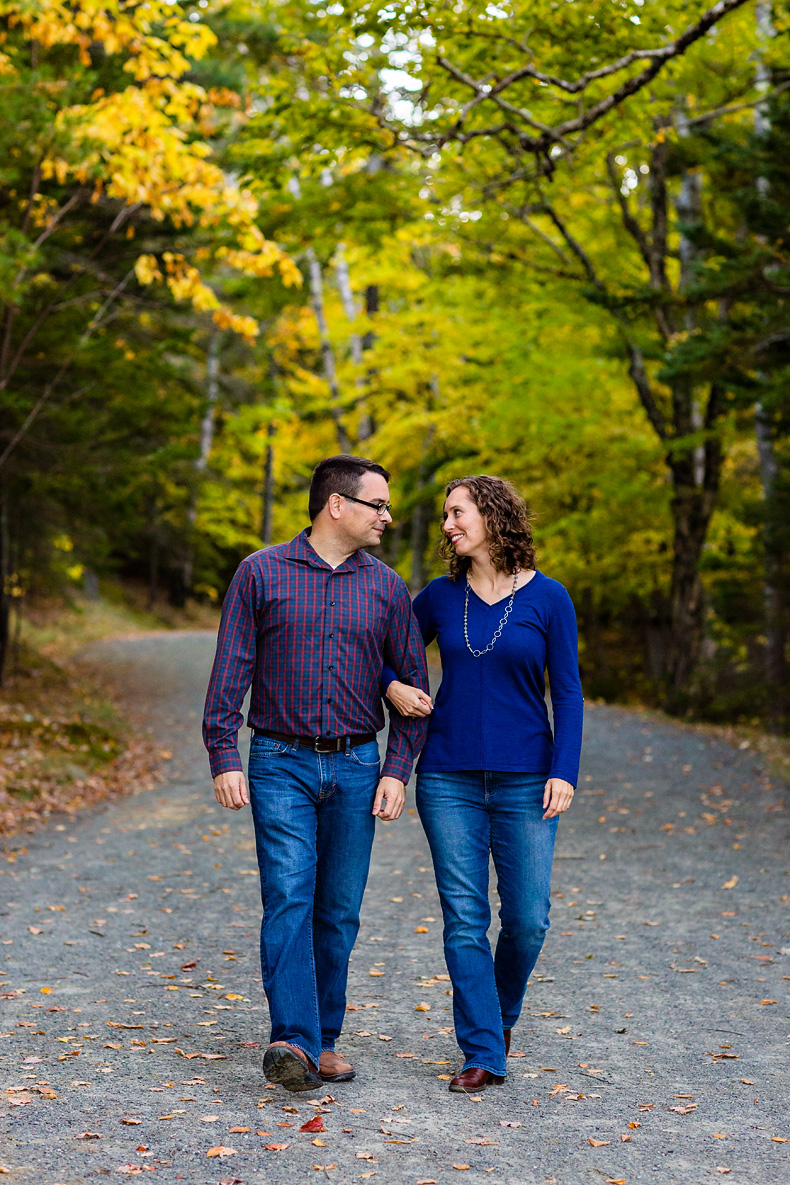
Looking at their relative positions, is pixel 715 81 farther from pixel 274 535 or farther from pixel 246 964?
pixel 274 535

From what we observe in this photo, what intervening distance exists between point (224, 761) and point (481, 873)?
1.04 m

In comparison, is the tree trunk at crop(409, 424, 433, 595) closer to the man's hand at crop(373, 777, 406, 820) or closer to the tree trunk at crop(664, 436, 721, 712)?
the tree trunk at crop(664, 436, 721, 712)

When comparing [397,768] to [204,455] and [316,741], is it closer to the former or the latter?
[316,741]

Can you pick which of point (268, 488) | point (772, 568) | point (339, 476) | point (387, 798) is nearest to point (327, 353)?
point (772, 568)

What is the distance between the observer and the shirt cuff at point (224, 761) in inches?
160

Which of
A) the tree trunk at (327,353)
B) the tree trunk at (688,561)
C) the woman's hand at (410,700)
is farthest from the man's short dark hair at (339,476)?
the tree trunk at (327,353)

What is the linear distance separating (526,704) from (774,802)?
7.34m

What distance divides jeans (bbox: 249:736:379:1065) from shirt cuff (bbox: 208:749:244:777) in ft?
0.24

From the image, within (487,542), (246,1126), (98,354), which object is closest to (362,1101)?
(246,1126)

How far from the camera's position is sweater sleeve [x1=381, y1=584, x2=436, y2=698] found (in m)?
4.39

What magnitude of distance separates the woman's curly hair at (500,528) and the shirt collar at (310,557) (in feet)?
1.06

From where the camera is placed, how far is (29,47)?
12.1 meters

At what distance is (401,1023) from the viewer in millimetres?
5113

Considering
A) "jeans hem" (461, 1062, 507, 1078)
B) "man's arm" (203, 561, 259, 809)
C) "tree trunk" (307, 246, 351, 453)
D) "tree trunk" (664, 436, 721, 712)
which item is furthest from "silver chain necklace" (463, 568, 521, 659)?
"tree trunk" (307, 246, 351, 453)
